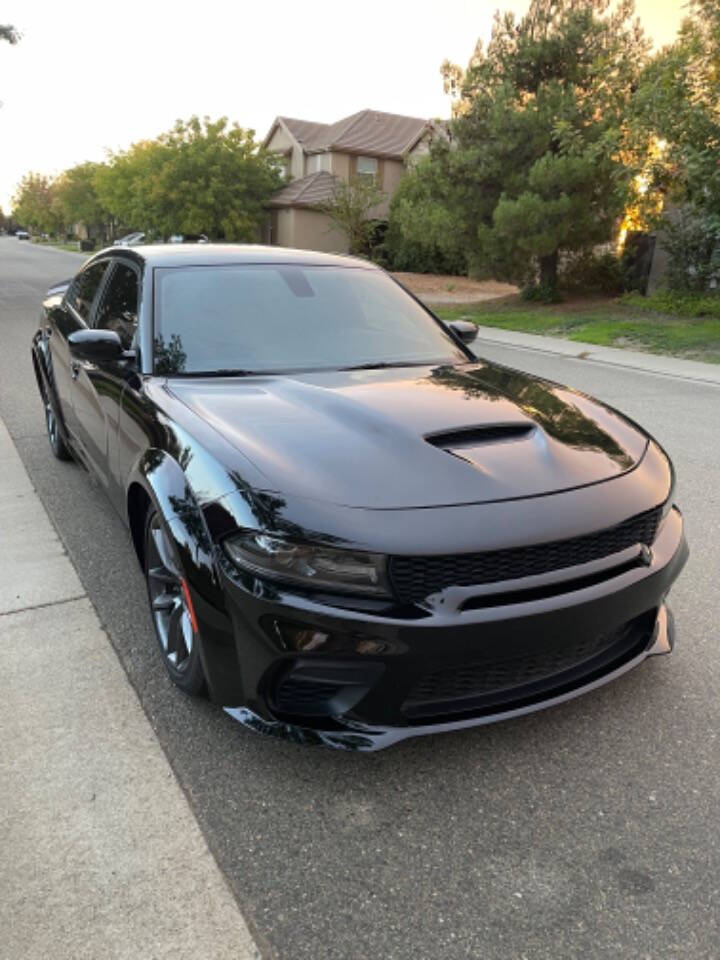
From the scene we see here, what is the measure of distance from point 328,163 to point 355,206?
355 inches

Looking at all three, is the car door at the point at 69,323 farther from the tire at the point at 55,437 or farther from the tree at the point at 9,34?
the tree at the point at 9,34

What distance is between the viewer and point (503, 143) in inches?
653

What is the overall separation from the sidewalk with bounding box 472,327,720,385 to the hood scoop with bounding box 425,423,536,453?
827 centimetres

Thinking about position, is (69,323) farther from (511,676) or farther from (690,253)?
(690,253)

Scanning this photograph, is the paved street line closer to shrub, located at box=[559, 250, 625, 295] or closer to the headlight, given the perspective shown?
the headlight

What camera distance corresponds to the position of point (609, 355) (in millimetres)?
12000

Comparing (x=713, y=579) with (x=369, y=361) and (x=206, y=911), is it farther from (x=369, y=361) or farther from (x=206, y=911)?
(x=206, y=911)

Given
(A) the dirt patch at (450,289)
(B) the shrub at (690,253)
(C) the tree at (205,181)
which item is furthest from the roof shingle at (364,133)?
(B) the shrub at (690,253)

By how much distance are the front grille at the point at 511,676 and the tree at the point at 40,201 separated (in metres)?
102

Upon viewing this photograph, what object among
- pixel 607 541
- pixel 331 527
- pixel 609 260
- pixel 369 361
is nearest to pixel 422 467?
pixel 331 527

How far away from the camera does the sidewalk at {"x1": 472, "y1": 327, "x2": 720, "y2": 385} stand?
1035 centimetres

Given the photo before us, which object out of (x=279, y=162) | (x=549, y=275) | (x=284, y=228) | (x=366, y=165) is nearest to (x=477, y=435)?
(x=549, y=275)

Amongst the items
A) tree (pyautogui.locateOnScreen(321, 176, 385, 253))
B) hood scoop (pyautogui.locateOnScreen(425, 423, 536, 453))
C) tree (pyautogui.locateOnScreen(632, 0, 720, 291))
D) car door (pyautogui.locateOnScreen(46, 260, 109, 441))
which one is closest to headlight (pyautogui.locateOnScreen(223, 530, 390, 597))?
hood scoop (pyautogui.locateOnScreen(425, 423, 536, 453))

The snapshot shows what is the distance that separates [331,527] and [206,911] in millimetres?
998
